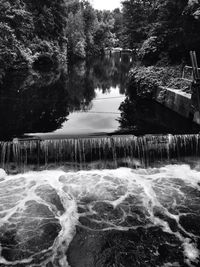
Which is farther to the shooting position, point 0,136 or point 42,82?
point 42,82

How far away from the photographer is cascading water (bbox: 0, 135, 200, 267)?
719cm

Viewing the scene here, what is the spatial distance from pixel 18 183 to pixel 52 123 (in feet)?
19.4

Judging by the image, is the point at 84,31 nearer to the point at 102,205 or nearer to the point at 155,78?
the point at 155,78

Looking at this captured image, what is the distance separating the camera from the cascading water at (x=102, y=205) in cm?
719

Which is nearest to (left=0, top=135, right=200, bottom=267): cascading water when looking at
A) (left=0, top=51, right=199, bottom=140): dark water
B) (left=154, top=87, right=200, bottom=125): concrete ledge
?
(left=0, top=51, right=199, bottom=140): dark water

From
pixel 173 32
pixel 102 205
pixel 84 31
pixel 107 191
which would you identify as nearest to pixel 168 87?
pixel 173 32

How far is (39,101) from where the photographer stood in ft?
68.8

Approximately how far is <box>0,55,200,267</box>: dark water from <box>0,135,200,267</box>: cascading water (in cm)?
3

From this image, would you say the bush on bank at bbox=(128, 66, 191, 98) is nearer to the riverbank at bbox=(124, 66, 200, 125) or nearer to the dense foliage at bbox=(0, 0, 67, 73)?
the riverbank at bbox=(124, 66, 200, 125)

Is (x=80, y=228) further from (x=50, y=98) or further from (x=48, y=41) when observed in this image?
(x=48, y=41)

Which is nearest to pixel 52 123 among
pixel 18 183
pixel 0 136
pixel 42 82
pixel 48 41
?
pixel 0 136

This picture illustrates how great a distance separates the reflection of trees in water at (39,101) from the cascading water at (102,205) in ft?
11.8

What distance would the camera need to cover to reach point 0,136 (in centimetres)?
1383

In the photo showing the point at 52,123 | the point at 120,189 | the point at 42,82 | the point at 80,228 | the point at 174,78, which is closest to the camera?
the point at 80,228
